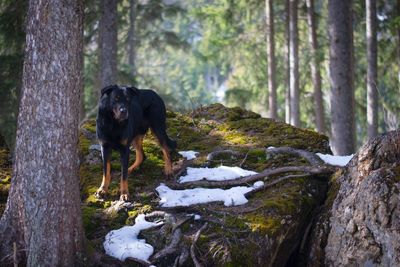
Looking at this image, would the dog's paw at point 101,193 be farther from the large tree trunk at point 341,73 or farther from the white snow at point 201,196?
the large tree trunk at point 341,73

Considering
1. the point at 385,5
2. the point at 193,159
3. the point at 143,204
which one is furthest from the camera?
the point at 385,5

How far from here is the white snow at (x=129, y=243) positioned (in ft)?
17.6

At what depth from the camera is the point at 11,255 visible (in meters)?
5.19

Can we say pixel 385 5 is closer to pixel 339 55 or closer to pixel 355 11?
pixel 355 11

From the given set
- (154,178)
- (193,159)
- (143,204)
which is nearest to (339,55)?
(193,159)

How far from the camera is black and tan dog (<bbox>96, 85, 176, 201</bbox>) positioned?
627cm

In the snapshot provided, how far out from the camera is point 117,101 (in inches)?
245

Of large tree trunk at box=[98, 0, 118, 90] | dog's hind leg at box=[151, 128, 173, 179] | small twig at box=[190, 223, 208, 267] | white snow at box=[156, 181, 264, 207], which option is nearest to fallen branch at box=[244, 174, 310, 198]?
white snow at box=[156, 181, 264, 207]

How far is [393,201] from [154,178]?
3.35 meters

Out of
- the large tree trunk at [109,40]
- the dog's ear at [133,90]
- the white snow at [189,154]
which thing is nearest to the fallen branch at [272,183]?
the white snow at [189,154]

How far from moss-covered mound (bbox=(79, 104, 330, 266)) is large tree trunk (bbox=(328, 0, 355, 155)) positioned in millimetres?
3461

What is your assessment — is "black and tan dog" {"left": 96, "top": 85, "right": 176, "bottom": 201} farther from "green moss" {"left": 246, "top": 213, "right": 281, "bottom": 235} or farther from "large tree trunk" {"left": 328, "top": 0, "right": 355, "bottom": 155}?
"large tree trunk" {"left": 328, "top": 0, "right": 355, "bottom": 155}

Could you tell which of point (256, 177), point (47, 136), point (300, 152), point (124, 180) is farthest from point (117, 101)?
point (300, 152)

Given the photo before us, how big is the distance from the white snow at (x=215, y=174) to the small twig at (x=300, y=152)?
82cm
